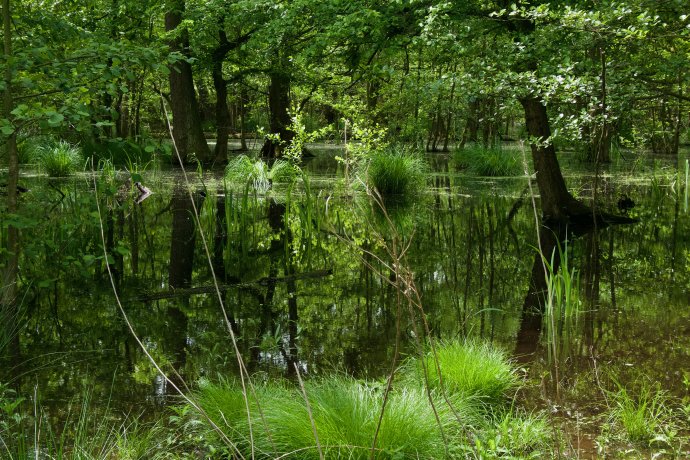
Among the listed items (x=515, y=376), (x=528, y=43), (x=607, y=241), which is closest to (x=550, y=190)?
(x=607, y=241)

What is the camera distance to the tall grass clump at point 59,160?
12.9 meters

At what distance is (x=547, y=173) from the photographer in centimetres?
832

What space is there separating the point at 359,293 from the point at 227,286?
43.7 inches

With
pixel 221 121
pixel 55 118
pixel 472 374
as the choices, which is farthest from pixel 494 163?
pixel 55 118

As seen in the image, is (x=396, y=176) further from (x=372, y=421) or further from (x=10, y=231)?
(x=372, y=421)

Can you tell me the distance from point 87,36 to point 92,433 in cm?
255

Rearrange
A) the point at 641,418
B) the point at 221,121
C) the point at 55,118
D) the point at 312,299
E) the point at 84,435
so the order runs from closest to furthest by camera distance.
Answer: the point at 84,435
the point at 641,418
the point at 55,118
the point at 312,299
the point at 221,121

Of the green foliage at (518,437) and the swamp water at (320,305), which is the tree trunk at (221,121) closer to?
the swamp water at (320,305)

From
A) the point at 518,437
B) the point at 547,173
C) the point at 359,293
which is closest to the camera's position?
the point at 518,437

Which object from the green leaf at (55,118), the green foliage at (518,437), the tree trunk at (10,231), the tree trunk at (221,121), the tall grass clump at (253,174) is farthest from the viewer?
the tree trunk at (221,121)

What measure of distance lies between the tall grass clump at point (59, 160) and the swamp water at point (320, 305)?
498 cm

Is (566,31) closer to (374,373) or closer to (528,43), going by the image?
(528,43)

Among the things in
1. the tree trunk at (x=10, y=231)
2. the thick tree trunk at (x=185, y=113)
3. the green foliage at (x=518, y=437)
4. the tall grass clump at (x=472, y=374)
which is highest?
the thick tree trunk at (x=185, y=113)

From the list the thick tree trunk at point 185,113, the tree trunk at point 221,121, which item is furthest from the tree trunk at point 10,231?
the tree trunk at point 221,121
